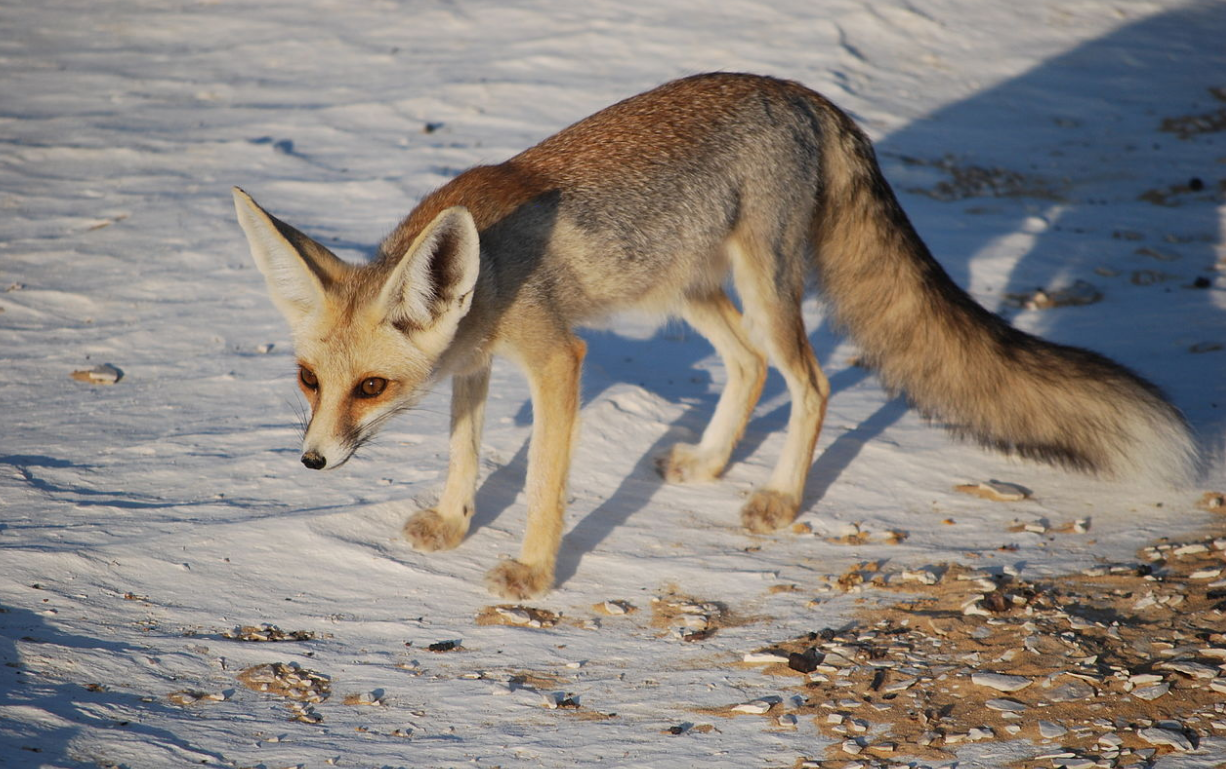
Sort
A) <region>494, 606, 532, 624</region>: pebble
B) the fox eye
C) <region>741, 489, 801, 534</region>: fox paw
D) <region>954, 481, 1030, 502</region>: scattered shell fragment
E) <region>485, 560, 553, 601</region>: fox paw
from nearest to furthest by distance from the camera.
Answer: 1. the fox eye
2. <region>494, 606, 532, 624</region>: pebble
3. <region>485, 560, 553, 601</region>: fox paw
4. <region>741, 489, 801, 534</region>: fox paw
5. <region>954, 481, 1030, 502</region>: scattered shell fragment

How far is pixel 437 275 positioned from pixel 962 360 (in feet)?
8.70

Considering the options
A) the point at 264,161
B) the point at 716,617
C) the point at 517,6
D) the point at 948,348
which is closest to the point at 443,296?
the point at 716,617

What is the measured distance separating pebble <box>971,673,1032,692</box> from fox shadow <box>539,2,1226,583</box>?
5.61ft

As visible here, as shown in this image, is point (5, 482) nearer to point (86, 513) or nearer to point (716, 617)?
point (86, 513)

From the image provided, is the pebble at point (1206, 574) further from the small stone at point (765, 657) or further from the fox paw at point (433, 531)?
the fox paw at point (433, 531)

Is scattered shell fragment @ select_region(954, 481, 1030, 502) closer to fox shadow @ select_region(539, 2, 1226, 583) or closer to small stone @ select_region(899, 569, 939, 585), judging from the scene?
fox shadow @ select_region(539, 2, 1226, 583)

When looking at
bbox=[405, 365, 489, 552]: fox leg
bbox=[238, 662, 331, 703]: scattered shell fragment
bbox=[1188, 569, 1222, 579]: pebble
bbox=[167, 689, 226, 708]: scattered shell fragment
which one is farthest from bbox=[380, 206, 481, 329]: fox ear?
bbox=[1188, 569, 1222, 579]: pebble

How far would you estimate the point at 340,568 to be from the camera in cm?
429

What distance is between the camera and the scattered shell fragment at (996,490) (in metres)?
5.20

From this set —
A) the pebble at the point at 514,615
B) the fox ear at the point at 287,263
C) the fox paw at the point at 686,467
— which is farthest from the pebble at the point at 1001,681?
the fox ear at the point at 287,263

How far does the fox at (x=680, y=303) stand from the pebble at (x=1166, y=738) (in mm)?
1960

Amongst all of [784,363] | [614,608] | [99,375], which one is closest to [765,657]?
[614,608]

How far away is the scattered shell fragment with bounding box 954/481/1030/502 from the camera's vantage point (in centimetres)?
520

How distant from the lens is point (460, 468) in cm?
460
